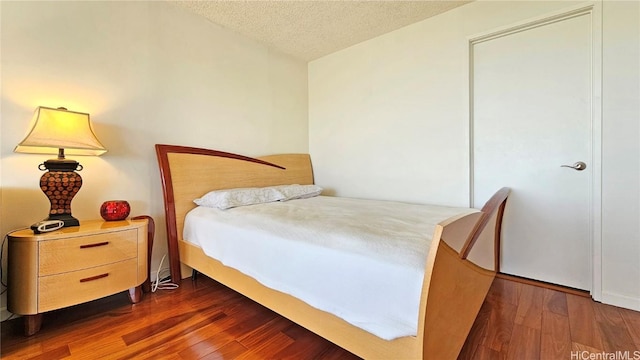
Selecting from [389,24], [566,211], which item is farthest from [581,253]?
[389,24]

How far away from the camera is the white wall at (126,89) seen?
158 cm

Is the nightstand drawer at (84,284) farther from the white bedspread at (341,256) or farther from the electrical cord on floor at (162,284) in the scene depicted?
the white bedspread at (341,256)

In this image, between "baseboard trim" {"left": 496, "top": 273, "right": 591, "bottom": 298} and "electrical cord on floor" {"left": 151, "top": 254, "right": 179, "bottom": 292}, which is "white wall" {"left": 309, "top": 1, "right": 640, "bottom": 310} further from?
"electrical cord on floor" {"left": 151, "top": 254, "right": 179, "bottom": 292}

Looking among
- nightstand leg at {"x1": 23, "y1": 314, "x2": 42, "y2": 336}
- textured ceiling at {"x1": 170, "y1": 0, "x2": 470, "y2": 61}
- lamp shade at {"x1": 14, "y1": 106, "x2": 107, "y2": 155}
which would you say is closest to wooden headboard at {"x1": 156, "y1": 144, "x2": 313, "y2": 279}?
lamp shade at {"x1": 14, "y1": 106, "x2": 107, "y2": 155}

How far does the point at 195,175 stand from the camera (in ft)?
7.32

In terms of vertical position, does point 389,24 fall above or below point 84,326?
above

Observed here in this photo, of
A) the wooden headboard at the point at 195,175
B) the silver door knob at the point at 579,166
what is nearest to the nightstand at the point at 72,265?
the wooden headboard at the point at 195,175

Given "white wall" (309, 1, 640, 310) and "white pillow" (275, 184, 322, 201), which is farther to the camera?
"white pillow" (275, 184, 322, 201)

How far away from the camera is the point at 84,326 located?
1510mm

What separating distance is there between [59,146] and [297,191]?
1674mm

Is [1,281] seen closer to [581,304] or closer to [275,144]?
[275,144]

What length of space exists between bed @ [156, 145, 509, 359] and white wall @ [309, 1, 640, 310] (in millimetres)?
635

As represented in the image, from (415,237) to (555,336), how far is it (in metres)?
1.02

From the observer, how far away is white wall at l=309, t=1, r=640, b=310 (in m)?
1.68
